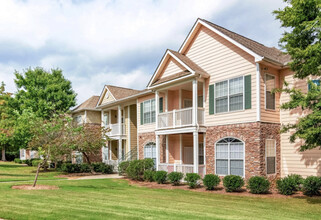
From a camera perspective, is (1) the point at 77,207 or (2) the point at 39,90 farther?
(2) the point at 39,90

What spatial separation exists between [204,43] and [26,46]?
10.0m

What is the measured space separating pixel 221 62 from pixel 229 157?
537cm

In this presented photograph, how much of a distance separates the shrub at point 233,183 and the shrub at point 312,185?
2.79 metres

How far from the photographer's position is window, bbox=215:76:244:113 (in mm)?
16766

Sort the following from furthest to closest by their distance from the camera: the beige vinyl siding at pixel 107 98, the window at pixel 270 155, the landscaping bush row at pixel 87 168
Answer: the beige vinyl siding at pixel 107 98
the landscaping bush row at pixel 87 168
the window at pixel 270 155

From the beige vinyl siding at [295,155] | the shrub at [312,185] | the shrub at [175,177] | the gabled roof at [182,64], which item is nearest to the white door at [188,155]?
the shrub at [175,177]

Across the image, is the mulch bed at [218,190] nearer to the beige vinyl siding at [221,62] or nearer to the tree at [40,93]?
the beige vinyl siding at [221,62]

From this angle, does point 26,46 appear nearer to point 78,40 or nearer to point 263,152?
point 78,40

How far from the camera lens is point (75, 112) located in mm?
35312

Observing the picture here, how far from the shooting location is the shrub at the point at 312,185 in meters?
13.6

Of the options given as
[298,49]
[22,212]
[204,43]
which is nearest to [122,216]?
[22,212]

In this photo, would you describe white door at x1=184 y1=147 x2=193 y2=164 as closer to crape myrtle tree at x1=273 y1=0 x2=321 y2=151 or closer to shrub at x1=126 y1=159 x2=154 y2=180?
shrub at x1=126 y1=159 x2=154 y2=180

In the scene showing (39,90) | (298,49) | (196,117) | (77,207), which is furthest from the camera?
(39,90)

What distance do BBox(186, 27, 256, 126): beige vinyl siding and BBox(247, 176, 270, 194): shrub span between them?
310 cm
